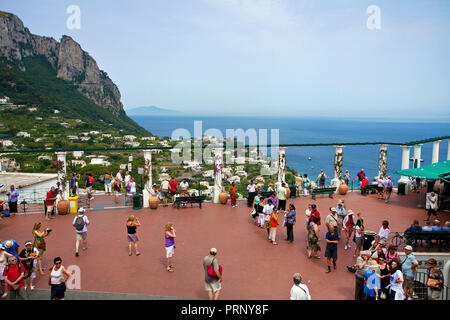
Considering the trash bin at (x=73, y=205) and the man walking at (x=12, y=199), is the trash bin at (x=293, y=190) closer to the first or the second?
the trash bin at (x=73, y=205)

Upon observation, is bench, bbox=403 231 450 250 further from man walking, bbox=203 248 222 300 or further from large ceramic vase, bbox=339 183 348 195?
large ceramic vase, bbox=339 183 348 195

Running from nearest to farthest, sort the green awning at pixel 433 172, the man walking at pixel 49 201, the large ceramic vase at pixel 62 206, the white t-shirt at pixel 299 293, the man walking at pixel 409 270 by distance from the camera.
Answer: the white t-shirt at pixel 299 293 → the man walking at pixel 409 270 → the man walking at pixel 49 201 → the green awning at pixel 433 172 → the large ceramic vase at pixel 62 206

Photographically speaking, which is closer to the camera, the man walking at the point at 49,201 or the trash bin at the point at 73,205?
the man walking at the point at 49,201

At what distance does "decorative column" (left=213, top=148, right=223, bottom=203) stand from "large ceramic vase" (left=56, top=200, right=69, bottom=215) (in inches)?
249

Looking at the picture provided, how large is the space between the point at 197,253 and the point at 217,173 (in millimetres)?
6001

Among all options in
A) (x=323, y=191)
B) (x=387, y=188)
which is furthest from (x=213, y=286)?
(x=387, y=188)

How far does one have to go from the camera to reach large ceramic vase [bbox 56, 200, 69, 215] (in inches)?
555

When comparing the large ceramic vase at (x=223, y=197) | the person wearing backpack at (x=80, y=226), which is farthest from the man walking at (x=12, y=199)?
the large ceramic vase at (x=223, y=197)

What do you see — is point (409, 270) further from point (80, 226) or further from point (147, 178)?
point (147, 178)

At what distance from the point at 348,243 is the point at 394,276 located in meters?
4.04

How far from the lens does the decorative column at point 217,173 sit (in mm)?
15891

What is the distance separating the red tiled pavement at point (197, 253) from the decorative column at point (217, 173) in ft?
2.03
